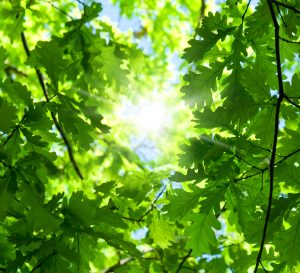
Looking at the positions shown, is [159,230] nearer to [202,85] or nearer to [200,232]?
[200,232]

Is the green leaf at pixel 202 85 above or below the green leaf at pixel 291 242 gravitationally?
above

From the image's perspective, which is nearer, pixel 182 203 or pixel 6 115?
pixel 6 115

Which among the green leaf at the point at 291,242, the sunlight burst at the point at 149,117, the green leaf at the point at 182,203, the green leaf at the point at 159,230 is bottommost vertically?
the green leaf at the point at 291,242

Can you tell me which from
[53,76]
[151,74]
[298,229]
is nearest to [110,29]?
[53,76]

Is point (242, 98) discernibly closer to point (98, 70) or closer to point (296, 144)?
point (296, 144)

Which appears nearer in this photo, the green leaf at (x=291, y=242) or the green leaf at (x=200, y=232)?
the green leaf at (x=291, y=242)

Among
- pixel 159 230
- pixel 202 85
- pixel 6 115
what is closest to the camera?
pixel 6 115

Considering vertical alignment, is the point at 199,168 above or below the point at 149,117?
below

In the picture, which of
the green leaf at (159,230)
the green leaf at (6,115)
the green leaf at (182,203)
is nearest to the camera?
the green leaf at (6,115)

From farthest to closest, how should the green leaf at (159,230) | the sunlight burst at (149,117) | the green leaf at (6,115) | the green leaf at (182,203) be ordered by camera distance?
the sunlight burst at (149,117)
the green leaf at (159,230)
the green leaf at (182,203)
the green leaf at (6,115)

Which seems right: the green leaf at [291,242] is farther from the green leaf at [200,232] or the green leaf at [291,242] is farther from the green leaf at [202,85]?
the green leaf at [202,85]

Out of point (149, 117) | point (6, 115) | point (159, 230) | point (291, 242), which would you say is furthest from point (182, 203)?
point (149, 117)

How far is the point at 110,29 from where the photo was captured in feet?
10.3

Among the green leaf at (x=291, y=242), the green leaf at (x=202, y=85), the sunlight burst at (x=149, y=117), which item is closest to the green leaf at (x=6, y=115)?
the green leaf at (x=202, y=85)
